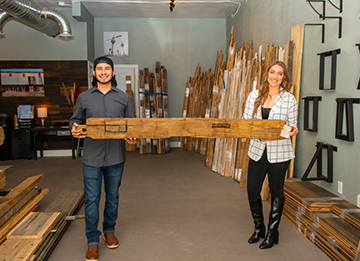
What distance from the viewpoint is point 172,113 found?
798 centimetres

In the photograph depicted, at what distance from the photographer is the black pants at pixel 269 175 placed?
2.38 meters

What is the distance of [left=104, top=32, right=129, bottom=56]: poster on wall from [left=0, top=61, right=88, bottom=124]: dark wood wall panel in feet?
3.01

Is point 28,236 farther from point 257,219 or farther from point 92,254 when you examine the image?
point 257,219

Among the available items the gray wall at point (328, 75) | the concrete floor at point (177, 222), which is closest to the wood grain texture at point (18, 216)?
the concrete floor at point (177, 222)

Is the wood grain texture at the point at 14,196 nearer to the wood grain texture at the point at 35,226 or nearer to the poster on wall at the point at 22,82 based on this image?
the wood grain texture at the point at 35,226

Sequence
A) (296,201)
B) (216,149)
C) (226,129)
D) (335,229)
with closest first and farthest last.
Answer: (226,129) < (335,229) < (296,201) < (216,149)

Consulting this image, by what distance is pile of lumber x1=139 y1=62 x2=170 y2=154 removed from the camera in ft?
23.2

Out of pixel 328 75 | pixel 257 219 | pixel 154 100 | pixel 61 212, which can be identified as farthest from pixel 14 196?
pixel 154 100

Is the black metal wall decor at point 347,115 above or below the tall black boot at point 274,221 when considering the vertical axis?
above

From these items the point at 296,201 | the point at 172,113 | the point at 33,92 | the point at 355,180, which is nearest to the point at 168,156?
the point at 172,113

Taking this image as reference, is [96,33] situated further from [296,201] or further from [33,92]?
[296,201]

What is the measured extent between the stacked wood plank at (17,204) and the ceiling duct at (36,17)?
2.79m

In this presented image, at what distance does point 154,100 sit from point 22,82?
10.5 feet

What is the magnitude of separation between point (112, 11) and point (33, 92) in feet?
9.11
